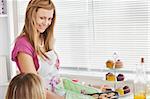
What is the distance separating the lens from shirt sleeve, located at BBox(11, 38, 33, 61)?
1.89 metres

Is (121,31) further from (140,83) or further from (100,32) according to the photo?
(140,83)

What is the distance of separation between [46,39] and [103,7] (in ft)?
2.47

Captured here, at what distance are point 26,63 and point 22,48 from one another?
0.34ft

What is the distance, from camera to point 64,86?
82.7 inches

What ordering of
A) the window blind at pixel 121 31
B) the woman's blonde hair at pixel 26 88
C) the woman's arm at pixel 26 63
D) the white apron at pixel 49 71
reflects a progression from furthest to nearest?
the window blind at pixel 121 31, the white apron at pixel 49 71, the woman's arm at pixel 26 63, the woman's blonde hair at pixel 26 88

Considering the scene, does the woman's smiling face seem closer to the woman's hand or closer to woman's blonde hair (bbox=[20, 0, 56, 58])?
woman's blonde hair (bbox=[20, 0, 56, 58])

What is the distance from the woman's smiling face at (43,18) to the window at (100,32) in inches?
30.6

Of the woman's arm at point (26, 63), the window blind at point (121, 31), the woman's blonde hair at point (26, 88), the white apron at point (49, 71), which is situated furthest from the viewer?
the window blind at point (121, 31)

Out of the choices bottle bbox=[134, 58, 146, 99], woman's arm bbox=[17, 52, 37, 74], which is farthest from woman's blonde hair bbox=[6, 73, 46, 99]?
bottle bbox=[134, 58, 146, 99]

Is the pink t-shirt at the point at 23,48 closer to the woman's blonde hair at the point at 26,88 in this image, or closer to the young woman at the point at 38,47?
the young woman at the point at 38,47

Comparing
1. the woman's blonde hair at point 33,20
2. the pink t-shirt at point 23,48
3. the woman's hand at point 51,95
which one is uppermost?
the woman's blonde hair at point 33,20

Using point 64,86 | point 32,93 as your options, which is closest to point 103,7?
point 64,86

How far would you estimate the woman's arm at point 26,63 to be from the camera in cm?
185

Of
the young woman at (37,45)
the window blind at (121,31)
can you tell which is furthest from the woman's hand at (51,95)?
the window blind at (121,31)
